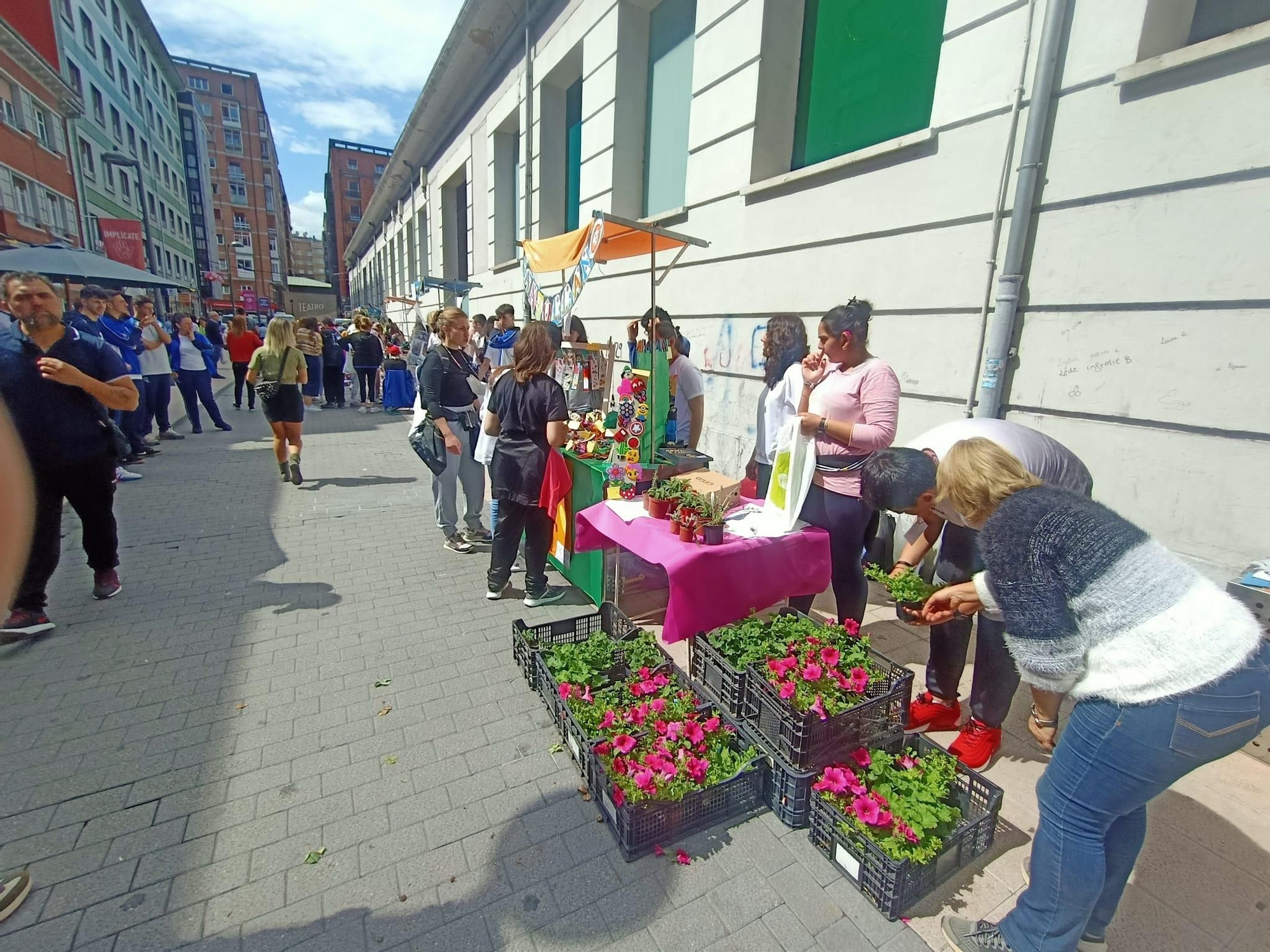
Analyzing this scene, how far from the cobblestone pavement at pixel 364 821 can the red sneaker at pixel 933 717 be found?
282mm

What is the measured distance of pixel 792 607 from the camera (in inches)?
141

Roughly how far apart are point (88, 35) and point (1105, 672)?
1639 inches

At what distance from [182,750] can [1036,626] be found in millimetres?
3392

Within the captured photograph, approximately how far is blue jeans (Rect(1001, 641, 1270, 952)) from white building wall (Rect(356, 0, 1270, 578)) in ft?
7.30

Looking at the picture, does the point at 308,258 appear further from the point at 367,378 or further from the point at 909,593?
the point at 909,593

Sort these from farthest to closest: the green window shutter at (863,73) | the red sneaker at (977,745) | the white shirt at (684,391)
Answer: the white shirt at (684,391) → the green window shutter at (863,73) → the red sneaker at (977,745)

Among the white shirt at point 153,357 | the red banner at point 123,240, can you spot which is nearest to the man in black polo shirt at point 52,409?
the white shirt at point 153,357

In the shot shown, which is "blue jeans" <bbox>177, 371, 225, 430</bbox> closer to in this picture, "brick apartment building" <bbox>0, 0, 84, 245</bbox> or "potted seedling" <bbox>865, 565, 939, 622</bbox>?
"potted seedling" <bbox>865, 565, 939, 622</bbox>

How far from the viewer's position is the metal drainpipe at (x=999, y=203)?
3.71 m

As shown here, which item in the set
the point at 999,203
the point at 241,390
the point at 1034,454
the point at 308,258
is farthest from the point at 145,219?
the point at 308,258

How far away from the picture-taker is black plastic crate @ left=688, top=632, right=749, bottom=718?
274 cm

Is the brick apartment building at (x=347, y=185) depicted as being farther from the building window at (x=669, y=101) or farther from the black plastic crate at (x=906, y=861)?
the black plastic crate at (x=906, y=861)

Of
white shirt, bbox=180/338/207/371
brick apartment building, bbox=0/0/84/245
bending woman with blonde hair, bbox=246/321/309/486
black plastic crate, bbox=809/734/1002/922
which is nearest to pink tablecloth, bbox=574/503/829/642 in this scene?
black plastic crate, bbox=809/734/1002/922

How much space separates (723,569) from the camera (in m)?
2.93
